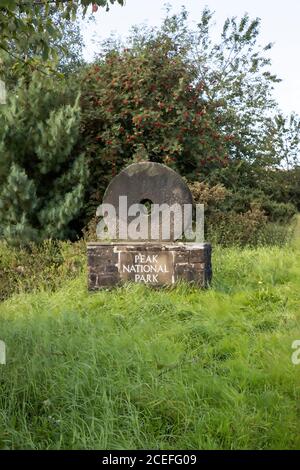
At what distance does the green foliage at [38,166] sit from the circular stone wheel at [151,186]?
6.51 ft

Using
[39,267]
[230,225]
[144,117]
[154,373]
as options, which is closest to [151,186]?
[39,267]

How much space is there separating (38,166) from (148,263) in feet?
12.2

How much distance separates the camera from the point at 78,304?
16.8ft

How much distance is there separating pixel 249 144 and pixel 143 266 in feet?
22.3

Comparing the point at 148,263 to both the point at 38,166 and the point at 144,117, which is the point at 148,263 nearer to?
the point at 38,166

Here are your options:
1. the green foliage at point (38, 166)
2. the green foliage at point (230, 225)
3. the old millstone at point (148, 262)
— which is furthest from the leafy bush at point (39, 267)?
the green foliage at point (230, 225)

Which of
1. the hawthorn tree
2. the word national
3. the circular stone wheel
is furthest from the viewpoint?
the hawthorn tree

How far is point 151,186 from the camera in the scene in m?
6.22

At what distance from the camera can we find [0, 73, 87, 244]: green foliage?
8.08 m

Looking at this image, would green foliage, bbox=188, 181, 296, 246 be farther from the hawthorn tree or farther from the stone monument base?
the stone monument base

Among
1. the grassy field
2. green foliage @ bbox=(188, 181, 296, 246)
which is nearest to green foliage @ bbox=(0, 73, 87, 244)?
green foliage @ bbox=(188, 181, 296, 246)

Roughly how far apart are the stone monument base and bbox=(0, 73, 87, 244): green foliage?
2.59 metres
